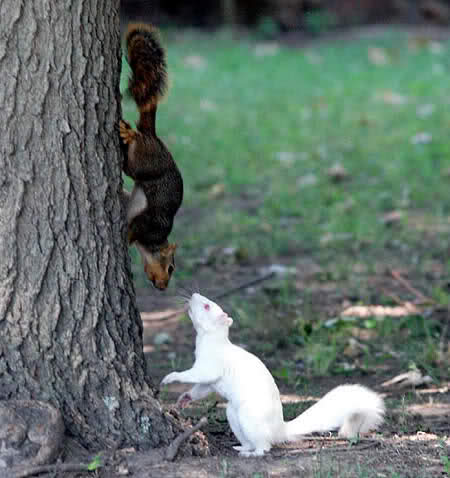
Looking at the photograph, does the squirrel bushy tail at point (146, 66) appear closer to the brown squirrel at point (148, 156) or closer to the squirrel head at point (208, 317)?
the brown squirrel at point (148, 156)

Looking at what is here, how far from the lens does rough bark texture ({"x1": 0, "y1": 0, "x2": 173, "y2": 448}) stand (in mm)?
2746

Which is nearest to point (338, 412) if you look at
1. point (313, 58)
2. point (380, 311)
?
point (380, 311)

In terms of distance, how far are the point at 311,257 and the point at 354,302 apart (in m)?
0.81

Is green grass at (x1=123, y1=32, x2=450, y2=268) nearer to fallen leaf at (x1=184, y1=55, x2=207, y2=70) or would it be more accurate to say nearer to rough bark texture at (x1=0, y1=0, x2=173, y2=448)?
fallen leaf at (x1=184, y1=55, x2=207, y2=70)

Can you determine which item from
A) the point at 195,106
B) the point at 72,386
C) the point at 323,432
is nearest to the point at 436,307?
the point at 323,432

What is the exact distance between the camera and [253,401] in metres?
2.83

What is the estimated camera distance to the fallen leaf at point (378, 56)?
12555mm

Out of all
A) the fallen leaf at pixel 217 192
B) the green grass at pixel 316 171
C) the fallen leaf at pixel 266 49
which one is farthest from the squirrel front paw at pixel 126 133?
the fallen leaf at pixel 266 49

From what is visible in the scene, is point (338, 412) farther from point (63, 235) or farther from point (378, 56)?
point (378, 56)

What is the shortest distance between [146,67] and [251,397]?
4.22ft

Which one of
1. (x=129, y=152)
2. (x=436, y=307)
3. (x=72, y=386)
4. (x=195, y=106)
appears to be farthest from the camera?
(x=195, y=106)

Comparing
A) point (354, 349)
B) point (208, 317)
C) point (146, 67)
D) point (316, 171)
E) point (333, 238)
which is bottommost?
point (354, 349)

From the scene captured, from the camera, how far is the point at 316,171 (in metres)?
7.33

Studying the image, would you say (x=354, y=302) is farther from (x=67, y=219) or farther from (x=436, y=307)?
(x=67, y=219)
